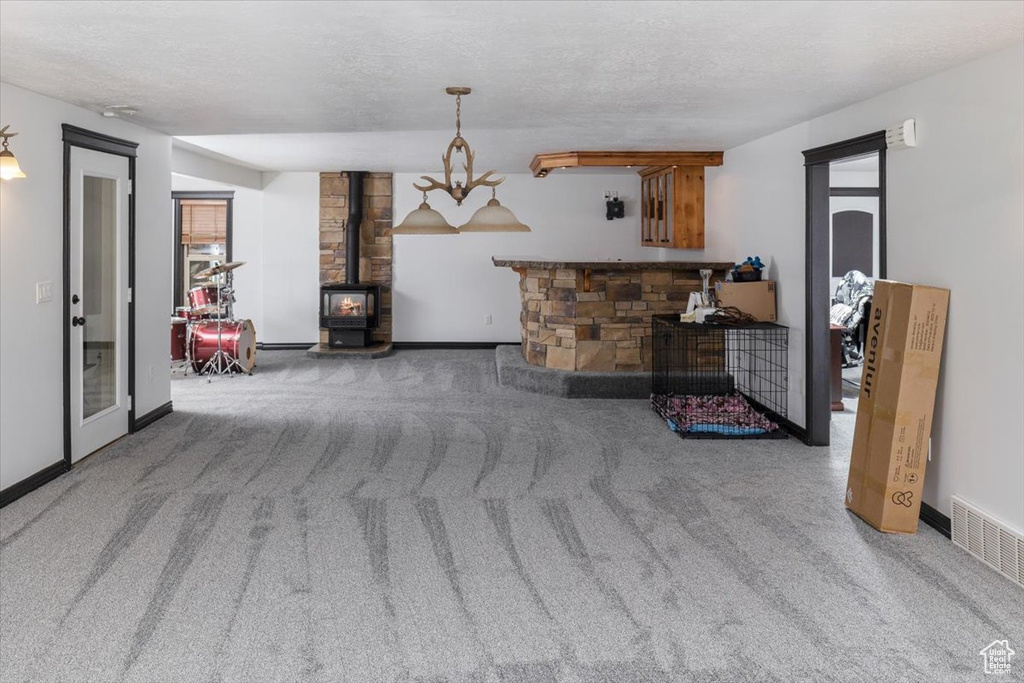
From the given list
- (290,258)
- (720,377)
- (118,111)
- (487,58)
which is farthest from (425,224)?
(290,258)

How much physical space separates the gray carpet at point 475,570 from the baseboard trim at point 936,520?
0.26 feet

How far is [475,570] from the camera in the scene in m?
3.42

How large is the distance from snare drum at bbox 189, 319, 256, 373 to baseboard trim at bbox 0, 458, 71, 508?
3.60 metres

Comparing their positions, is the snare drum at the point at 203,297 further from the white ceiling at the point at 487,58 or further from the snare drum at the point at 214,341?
the white ceiling at the point at 487,58

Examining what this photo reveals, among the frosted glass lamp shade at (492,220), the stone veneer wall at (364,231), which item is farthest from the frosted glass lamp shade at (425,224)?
the stone veneer wall at (364,231)

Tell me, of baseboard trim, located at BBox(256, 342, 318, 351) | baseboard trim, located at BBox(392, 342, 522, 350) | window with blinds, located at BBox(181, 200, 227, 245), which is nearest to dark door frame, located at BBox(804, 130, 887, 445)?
baseboard trim, located at BBox(392, 342, 522, 350)

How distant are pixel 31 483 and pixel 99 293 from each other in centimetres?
145

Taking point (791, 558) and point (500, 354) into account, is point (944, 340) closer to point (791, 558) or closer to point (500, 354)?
point (791, 558)

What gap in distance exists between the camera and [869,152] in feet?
15.5

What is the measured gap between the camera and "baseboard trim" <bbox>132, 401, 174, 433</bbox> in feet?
19.7

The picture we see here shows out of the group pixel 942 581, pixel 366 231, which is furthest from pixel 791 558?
pixel 366 231

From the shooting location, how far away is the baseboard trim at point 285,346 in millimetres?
10836

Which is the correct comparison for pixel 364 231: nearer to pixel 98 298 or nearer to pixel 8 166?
pixel 98 298

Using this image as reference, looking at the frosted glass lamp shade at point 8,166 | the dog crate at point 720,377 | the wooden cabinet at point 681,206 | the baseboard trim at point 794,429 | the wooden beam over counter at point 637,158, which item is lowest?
the baseboard trim at point 794,429
